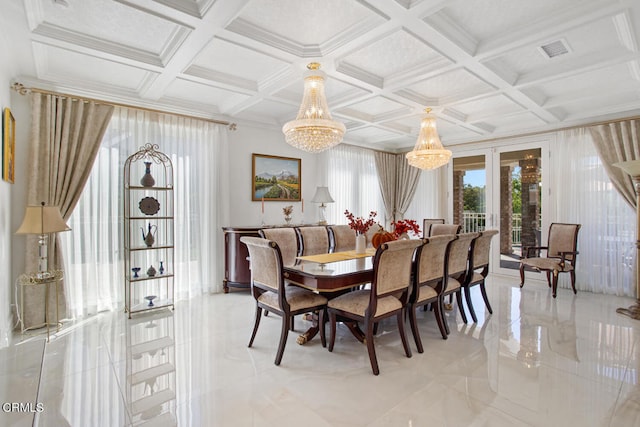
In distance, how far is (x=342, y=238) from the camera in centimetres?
438

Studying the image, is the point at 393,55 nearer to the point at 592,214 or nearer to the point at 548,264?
the point at 548,264

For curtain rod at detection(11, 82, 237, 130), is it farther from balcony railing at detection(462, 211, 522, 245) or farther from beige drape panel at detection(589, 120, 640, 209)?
beige drape panel at detection(589, 120, 640, 209)

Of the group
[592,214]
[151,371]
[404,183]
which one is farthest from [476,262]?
[404,183]

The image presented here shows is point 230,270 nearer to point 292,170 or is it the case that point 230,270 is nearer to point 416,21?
point 292,170

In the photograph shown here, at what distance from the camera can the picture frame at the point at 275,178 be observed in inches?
205

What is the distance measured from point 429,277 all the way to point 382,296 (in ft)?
2.38

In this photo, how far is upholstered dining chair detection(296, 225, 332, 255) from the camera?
3.95m

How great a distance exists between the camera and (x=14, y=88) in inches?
128

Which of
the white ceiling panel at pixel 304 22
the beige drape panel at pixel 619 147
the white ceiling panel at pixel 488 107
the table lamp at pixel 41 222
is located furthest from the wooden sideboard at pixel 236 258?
the beige drape panel at pixel 619 147

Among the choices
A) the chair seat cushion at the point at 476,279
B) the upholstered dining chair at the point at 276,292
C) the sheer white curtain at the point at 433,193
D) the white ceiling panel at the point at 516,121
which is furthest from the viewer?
the sheer white curtain at the point at 433,193

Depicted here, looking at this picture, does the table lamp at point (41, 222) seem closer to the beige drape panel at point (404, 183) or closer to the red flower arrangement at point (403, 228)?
the red flower arrangement at point (403, 228)

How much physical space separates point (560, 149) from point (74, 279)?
7073 mm

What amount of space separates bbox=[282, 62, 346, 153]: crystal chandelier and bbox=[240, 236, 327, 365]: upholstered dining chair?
1.15m

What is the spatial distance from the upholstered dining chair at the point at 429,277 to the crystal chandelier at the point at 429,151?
1435 millimetres
